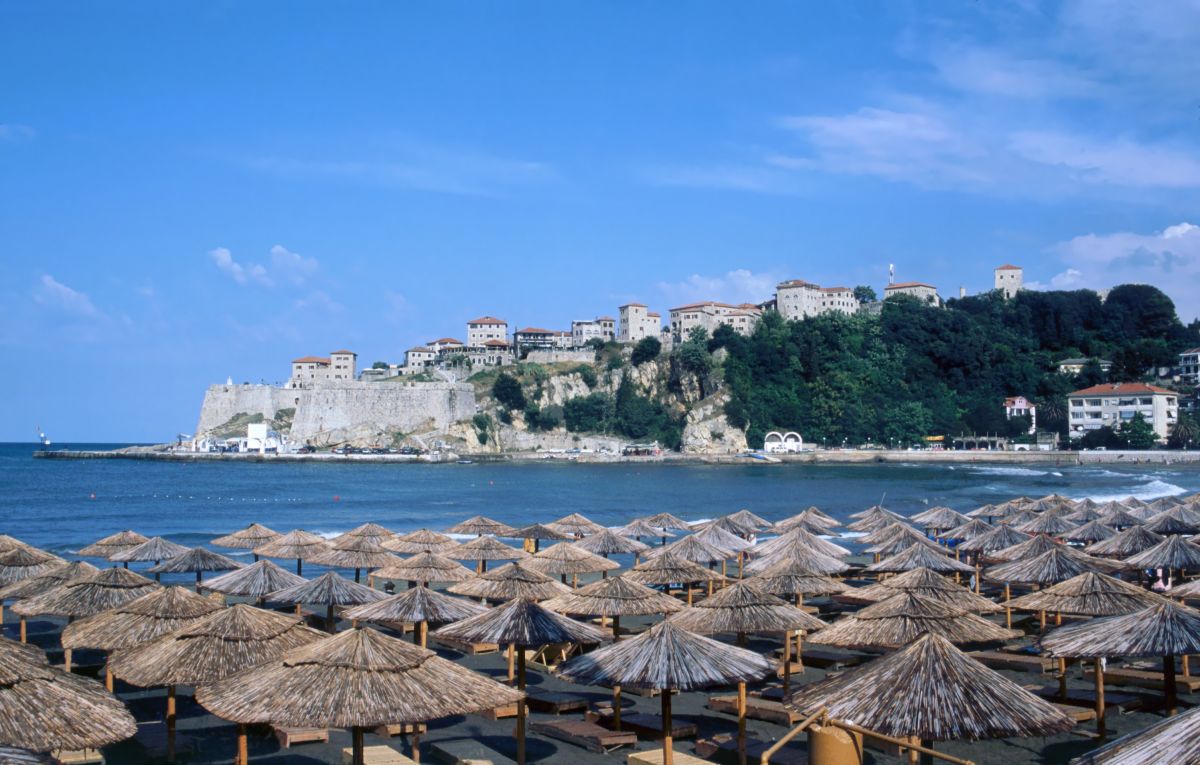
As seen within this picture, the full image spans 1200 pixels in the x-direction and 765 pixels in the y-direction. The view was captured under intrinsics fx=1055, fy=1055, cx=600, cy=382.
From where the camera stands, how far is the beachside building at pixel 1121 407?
116 meters

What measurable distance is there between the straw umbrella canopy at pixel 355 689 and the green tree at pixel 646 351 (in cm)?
11996

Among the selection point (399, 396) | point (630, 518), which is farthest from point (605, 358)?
point (630, 518)

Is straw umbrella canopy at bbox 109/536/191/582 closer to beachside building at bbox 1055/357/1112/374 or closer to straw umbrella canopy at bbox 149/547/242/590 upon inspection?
straw umbrella canopy at bbox 149/547/242/590

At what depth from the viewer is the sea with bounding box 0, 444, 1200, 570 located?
5522 cm

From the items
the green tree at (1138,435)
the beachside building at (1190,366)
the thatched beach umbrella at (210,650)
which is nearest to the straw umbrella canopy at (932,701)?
the thatched beach umbrella at (210,650)

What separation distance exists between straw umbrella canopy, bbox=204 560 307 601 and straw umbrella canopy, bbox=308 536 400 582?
14.1 ft

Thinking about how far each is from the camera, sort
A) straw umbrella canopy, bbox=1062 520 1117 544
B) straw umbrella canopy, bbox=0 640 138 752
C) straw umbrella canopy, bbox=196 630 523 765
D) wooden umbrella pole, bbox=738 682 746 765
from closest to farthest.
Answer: straw umbrella canopy, bbox=0 640 138 752, straw umbrella canopy, bbox=196 630 523 765, wooden umbrella pole, bbox=738 682 746 765, straw umbrella canopy, bbox=1062 520 1117 544

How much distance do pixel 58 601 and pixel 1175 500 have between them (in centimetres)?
→ 3510

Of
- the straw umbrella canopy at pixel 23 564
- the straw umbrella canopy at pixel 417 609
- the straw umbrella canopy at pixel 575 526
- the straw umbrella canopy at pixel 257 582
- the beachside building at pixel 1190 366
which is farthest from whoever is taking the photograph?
the beachside building at pixel 1190 366

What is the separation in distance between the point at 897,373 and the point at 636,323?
1362 inches

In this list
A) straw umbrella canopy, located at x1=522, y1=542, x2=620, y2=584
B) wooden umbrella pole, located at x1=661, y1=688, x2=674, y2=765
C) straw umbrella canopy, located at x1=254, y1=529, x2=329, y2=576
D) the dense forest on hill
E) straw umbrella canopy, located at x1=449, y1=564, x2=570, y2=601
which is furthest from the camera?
the dense forest on hill

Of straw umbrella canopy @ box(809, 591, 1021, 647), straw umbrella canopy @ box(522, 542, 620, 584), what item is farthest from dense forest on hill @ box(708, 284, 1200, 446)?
straw umbrella canopy @ box(809, 591, 1021, 647)

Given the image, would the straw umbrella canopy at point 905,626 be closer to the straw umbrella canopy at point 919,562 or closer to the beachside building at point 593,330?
the straw umbrella canopy at point 919,562

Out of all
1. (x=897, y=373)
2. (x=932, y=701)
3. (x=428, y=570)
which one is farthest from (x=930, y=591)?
(x=897, y=373)
